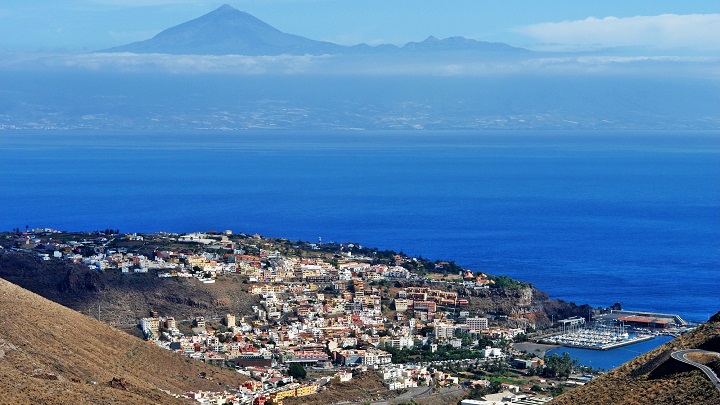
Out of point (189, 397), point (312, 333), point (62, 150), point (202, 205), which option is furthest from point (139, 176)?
point (189, 397)

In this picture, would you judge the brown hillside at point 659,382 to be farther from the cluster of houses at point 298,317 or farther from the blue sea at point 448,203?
the blue sea at point 448,203

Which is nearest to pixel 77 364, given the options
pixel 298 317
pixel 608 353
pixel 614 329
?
pixel 298 317

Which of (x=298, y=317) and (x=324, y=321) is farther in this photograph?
(x=298, y=317)

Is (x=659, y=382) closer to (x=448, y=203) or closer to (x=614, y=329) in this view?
(x=614, y=329)

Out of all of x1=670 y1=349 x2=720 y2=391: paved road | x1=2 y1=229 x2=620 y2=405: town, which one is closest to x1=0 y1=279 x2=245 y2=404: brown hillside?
x1=2 y1=229 x2=620 y2=405: town

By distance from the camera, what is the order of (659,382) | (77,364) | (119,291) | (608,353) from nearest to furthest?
(659,382) < (77,364) < (608,353) < (119,291)

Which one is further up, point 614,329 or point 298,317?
point 298,317

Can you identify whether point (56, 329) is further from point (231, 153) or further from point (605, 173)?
point (231, 153)
